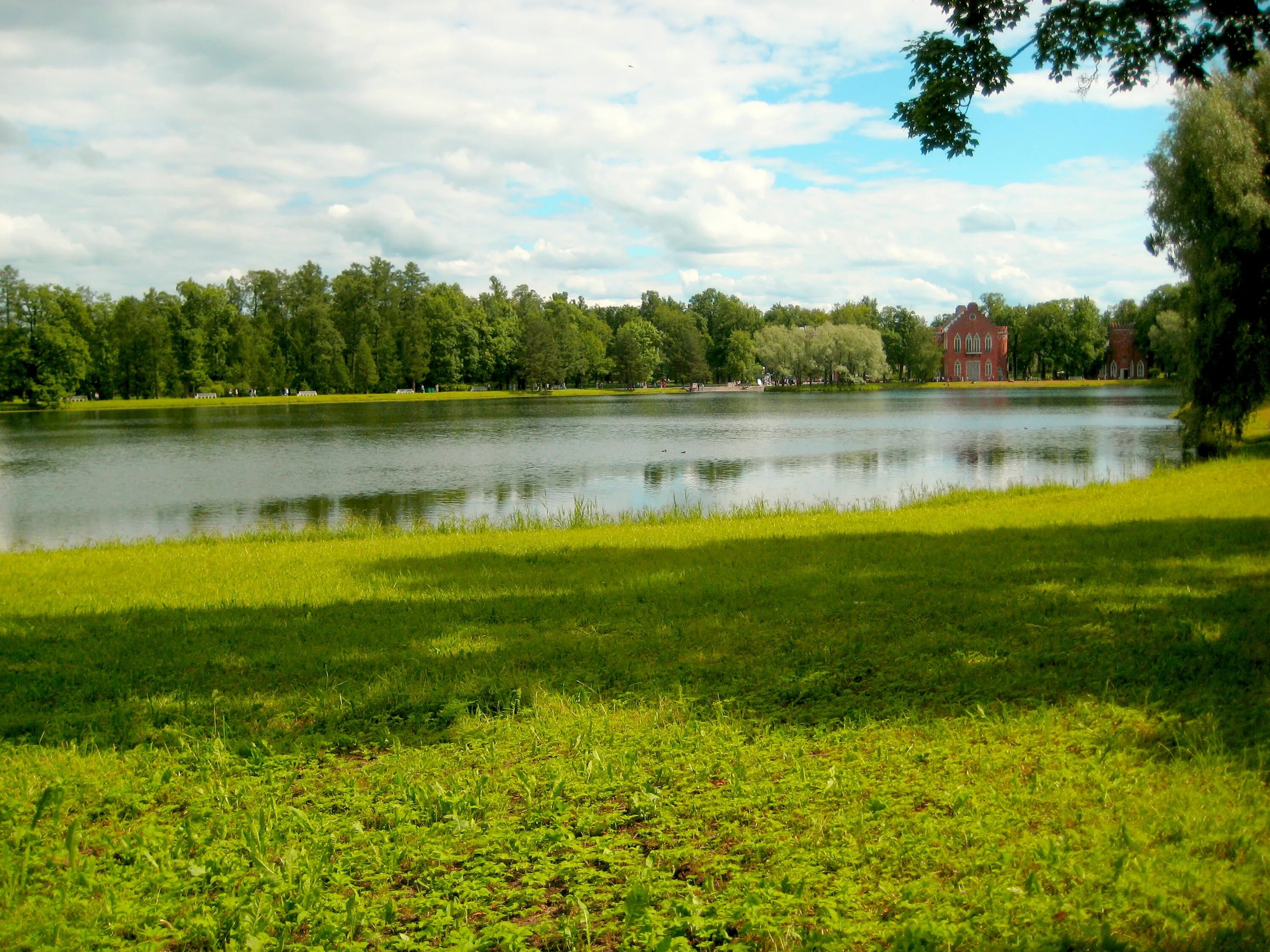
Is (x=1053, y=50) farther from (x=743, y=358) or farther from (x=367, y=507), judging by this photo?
(x=743, y=358)

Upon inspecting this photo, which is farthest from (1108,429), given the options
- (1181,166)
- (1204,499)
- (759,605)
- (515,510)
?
(759,605)

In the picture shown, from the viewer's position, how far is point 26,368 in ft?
258

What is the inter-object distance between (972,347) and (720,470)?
104 metres

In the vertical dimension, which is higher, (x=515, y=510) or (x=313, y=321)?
(x=313, y=321)

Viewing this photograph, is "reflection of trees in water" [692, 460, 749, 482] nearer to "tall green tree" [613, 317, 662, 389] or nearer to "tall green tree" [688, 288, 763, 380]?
"tall green tree" [613, 317, 662, 389]

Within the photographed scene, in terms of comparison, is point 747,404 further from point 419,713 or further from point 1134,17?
point 419,713

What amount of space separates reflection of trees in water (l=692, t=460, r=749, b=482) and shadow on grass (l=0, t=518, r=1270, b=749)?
1529 centimetres

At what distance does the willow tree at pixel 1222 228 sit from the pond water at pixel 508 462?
Result: 331 cm

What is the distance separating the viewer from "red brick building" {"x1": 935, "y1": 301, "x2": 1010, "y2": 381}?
11962 centimetres

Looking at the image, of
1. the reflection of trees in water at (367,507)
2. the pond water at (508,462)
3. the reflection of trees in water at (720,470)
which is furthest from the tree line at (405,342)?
the reflection of trees in water at (367,507)

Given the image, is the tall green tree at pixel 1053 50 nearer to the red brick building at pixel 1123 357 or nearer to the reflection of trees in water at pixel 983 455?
the reflection of trees in water at pixel 983 455

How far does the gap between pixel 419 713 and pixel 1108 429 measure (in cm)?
4181

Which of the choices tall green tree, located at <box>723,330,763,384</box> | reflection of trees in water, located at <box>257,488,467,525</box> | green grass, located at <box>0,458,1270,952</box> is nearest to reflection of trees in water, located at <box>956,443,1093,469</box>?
reflection of trees in water, located at <box>257,488,467,525</box>

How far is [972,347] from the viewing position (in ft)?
395
